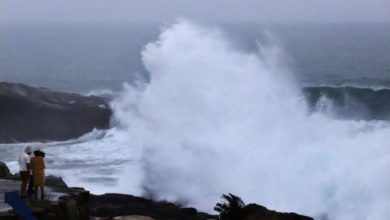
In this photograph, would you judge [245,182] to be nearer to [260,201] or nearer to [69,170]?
[260,201]

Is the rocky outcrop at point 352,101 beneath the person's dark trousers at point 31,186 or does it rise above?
above

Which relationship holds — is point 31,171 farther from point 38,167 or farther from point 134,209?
point 134,209

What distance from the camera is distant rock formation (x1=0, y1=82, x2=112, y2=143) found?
33844 millimetres

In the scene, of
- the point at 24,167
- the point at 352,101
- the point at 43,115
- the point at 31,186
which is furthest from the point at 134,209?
the point at 352,101

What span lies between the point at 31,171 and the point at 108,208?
219 inches

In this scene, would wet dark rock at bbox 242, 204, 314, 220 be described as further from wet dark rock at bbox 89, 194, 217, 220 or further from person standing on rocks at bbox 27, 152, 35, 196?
person standing on rocks at bbox 27, 152, 35, 196

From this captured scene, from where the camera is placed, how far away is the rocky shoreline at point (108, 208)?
1376 centimetres

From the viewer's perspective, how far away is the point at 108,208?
63.4 ft

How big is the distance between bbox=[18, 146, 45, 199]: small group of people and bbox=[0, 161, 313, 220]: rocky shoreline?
0.23 meters

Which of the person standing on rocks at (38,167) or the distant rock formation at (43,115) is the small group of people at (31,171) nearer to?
the person standing on rocks at (38,167)

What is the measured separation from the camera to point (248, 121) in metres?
31.6

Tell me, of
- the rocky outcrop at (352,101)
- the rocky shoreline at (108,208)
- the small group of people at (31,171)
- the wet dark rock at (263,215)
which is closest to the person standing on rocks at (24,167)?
the small group of people at (31,171)

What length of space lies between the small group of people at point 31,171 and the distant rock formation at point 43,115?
18830 millimetres

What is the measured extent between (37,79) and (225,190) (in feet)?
172
